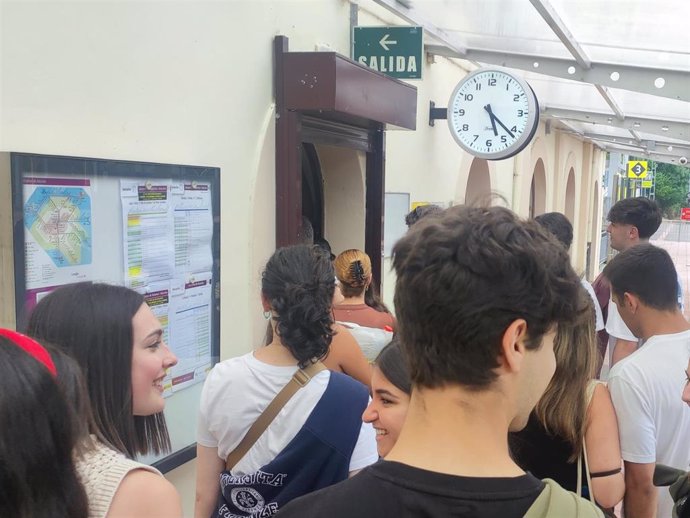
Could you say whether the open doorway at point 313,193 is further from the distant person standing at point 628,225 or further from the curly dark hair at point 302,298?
the curly dark hair at point 302,298

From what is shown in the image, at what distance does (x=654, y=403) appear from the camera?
93.1 inches

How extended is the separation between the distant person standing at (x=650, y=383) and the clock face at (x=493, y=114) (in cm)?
355

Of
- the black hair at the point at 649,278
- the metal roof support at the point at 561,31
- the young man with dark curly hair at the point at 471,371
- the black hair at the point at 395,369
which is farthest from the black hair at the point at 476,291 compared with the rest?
the metal roof support at the point at 561,31

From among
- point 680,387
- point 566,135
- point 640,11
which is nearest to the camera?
point 680,387

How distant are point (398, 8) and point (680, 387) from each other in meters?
3.89

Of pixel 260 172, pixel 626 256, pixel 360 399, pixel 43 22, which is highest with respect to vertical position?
pixel 43 22

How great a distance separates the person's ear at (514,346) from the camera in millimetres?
1058

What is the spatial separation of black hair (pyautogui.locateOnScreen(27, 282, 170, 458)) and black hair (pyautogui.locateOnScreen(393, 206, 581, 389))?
3.05ft

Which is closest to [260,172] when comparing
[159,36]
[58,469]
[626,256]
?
[159,36]

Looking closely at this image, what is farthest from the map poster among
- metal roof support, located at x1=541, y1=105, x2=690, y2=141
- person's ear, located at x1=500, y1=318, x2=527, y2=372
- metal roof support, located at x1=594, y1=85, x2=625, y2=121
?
metal roof support, located at x1=541, y1=105, x2=690, y2=141

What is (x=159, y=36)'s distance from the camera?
3035 millimetres

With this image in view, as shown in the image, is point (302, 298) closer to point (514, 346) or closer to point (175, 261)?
point (175, 261)

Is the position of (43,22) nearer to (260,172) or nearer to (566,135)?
(260,172)

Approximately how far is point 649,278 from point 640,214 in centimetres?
232
